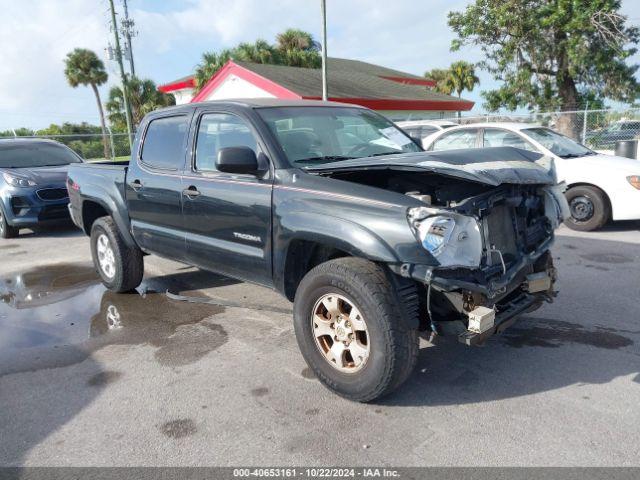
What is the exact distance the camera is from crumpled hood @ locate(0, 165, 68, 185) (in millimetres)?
9402

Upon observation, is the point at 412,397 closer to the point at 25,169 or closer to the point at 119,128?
the point at 25,169

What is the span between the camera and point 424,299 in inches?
134

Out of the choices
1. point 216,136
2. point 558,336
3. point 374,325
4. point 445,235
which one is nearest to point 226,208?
point 216,136

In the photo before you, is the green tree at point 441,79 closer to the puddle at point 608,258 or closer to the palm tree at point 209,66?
the palm tree at point 209,66

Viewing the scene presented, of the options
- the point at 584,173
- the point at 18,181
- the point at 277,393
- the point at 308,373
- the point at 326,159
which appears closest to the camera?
the point at 277,393

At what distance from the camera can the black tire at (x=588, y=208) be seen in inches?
313

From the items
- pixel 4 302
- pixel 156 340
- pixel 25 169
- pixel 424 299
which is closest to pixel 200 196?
pixel 156 340

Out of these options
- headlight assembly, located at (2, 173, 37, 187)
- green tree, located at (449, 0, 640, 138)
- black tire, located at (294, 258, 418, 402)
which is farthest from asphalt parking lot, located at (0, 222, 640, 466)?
green tree, located at (449, 0, 640, 138)

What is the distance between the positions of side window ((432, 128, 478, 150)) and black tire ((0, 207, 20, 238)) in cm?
752

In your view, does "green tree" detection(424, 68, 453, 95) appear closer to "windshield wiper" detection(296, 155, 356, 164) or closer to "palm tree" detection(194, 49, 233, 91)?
"palm tree" detection(194, 49, 233, 91)

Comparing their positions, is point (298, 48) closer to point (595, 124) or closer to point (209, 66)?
point (209, 66)

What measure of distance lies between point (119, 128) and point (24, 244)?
1309 inches

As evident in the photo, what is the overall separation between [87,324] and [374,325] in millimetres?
3148

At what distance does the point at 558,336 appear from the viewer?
4.26 meters
